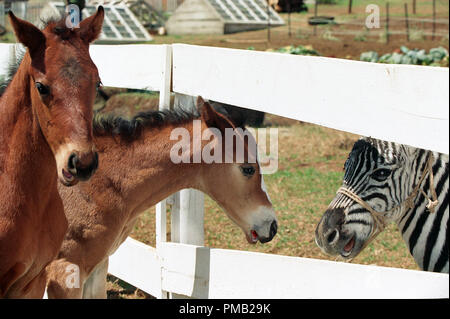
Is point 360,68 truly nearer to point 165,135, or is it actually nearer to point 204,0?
point 165,135

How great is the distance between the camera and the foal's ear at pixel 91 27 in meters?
2.78

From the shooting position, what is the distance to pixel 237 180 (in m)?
3.64

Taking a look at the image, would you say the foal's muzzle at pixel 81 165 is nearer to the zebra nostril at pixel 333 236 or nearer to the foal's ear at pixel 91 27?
the foal's ear at pixel 91 27

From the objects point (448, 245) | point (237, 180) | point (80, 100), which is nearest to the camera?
point (80, 100)

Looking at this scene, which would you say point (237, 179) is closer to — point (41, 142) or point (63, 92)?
point (41, 142)

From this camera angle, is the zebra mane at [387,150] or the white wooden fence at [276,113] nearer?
the white wooden fence at [276,113]

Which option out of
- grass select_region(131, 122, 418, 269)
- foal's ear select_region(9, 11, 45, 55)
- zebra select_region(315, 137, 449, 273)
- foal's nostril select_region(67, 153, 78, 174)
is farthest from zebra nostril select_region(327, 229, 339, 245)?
grass select_region(131, 122, 418, 269)

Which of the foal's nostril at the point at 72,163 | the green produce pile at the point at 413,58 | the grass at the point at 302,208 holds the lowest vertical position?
the grass at the point at 302,208

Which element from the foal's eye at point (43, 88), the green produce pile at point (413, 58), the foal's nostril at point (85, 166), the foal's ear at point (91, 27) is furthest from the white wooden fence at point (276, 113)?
the green produce pile at point (413, 58)

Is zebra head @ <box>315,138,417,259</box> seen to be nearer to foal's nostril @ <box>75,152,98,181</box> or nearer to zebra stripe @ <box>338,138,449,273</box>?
zebra stripe @ <box>338,138,449,273</box>

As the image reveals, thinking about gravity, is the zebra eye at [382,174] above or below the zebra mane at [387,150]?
below

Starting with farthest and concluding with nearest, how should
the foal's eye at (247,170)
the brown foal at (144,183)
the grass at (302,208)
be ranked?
the grass at (302,208) < the foal's eye at (247,170) < the brown foal at (144,183)
